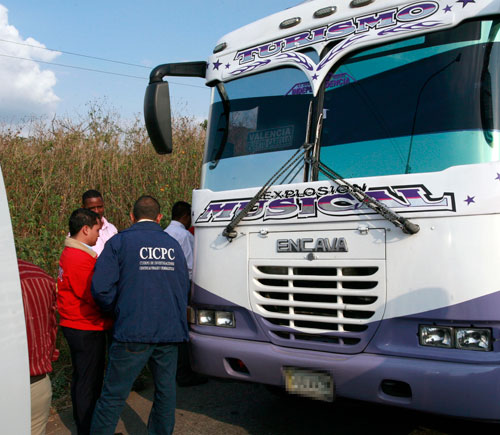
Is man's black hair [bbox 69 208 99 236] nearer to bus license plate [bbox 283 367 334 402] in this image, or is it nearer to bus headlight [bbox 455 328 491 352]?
bus license plate [bbox 283 367 334 402]

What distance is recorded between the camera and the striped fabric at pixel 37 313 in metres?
2.81

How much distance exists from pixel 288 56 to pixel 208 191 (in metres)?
1.24

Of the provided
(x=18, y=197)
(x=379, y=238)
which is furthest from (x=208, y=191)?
(x=18, y=197)

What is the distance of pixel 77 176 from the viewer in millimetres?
9562

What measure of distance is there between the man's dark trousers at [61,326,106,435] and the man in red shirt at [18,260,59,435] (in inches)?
31.5

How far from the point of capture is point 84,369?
12.7ft

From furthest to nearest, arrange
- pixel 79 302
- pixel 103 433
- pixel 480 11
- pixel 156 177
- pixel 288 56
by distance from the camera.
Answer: pixel 156 177, pixel 288 56, pixel 79 302, pixel 103 433, pixel 480 11

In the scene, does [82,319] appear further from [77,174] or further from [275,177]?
[77,174]

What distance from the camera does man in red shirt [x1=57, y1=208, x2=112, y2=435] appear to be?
12.6ft

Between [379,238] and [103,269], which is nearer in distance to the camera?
[379,238]

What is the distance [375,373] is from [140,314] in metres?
1.61

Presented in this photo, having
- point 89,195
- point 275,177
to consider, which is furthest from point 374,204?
point 89,195

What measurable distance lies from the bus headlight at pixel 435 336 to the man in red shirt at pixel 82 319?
7.46 ft

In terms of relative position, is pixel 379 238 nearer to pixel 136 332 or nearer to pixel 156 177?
pixel 136 332
